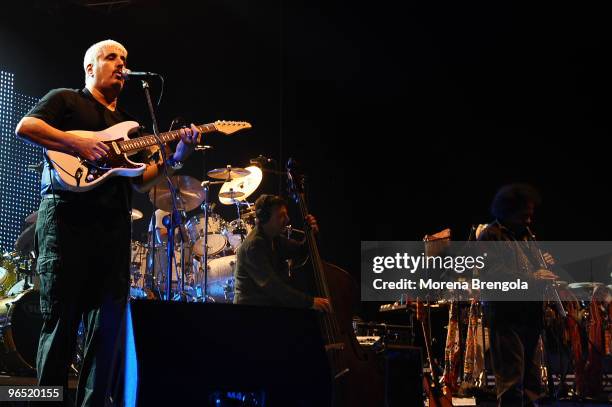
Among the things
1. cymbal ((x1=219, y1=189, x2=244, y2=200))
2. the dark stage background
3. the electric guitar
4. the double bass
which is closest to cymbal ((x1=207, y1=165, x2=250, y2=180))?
cymbal ((x1=219, y1=189, x2=244, y2=200))

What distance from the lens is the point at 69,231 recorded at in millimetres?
3268

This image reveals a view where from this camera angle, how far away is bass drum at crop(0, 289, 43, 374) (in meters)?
5.79

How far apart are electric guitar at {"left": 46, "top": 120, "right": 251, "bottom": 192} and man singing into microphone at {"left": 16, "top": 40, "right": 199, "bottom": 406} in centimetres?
4

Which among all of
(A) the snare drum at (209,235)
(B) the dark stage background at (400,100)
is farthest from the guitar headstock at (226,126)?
(B) the dark stage background at (400,100)

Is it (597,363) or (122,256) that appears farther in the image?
(597,363)

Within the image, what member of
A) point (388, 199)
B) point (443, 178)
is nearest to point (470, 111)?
point (443, 178)

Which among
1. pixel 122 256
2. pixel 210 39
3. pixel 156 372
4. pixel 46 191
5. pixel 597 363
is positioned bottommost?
pixel 597 363

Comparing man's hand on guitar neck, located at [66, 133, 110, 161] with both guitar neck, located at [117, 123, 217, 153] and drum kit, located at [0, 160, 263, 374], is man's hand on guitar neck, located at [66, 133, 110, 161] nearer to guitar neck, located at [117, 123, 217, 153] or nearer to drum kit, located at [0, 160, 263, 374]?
guitar neck, located at [117, 123, 217, 153]

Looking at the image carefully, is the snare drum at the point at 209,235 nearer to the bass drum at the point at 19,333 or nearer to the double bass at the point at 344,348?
the bass drum at the point at 19,333

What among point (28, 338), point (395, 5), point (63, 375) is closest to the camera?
point (63, 375)

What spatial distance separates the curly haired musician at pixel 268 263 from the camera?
5.07 m

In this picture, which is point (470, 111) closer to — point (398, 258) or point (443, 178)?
point (443, 178)

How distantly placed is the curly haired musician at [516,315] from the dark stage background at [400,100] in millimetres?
5388

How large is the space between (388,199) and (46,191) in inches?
333
